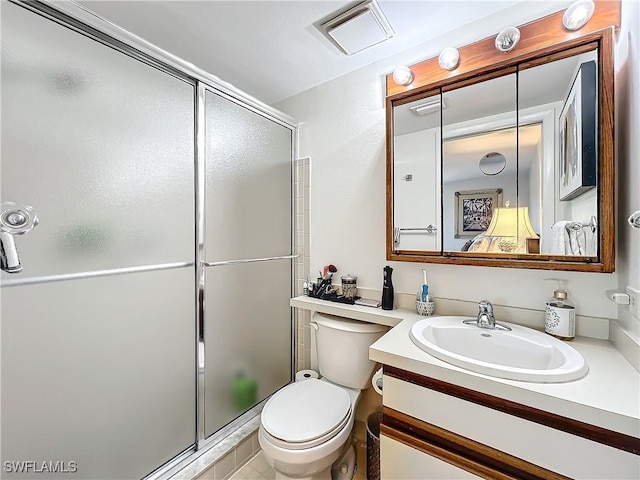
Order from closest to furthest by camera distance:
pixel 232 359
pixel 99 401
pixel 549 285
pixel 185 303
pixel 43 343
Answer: pixel 43 343
pixel 99 401
pixel 549 285
pixel 185 303
pixel 232 359

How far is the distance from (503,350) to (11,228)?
1718 millimetres

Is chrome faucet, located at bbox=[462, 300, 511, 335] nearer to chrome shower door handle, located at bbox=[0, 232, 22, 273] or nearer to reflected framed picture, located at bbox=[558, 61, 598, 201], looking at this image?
reflected framed picture, located at bbox=[558, 61, 598, 201]

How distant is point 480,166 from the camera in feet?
4.25

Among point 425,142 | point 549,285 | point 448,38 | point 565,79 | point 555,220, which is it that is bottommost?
point 549,285

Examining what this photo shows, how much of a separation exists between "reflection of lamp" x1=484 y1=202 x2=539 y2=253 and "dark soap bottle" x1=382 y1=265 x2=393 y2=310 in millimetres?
514

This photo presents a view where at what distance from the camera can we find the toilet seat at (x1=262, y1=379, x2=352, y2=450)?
118cm

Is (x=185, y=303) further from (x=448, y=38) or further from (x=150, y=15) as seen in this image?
(x=448, y=38)

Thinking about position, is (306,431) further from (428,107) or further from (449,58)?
(449,58)

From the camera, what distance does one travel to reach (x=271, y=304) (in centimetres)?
184

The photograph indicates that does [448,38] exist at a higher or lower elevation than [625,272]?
higher

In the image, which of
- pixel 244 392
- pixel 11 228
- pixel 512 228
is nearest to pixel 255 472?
pixel 244 392

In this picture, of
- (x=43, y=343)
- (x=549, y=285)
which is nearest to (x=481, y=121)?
(x=549, y=285)

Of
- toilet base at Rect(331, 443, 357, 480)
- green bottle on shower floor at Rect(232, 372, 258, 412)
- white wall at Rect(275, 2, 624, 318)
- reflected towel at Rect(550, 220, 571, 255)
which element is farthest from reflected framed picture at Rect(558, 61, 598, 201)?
green bottle on shower floor at Rect(232, 372, 258, 412)

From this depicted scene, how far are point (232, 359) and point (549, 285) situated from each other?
158cm
